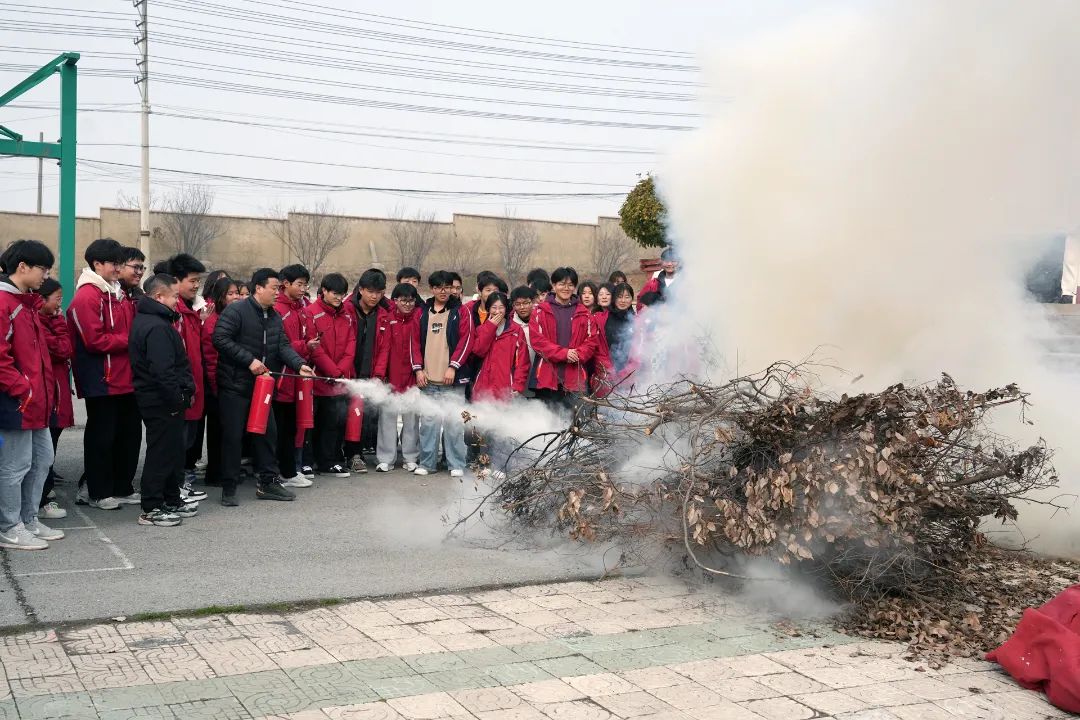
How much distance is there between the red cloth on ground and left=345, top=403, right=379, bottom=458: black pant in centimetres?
678

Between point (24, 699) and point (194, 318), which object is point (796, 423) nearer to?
point (24, 699)

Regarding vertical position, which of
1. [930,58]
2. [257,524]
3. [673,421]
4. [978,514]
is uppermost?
[930,58]

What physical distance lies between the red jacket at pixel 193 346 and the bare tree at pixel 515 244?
95.2 ft

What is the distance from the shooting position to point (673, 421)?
22.0 ft

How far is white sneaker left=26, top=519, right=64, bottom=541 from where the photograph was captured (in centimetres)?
712

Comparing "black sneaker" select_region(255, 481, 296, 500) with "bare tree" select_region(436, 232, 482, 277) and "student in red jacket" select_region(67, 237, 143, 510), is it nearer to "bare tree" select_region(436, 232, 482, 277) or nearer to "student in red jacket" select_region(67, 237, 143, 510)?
"student in red jacket" select_region(67, 237, 143, 510)

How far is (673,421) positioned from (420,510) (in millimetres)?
2865

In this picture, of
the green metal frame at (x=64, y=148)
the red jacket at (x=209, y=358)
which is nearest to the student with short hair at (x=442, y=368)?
the red jacket at (x=209, y=358)

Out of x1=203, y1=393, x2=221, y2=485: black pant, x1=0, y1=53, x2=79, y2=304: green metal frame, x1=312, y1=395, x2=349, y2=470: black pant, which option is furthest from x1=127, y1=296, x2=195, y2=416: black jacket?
x1=0, y1=53, x2=79, y2=304: green metal frame

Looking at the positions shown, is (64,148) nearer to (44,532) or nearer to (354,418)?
(354,418)

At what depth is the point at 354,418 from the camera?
10.2 meters

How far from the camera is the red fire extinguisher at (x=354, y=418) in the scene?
10094 millimetres

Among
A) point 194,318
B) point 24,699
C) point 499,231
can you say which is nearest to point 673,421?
point 24,699

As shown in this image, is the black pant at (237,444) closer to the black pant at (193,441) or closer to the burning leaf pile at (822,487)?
the black pant at (193,441)
